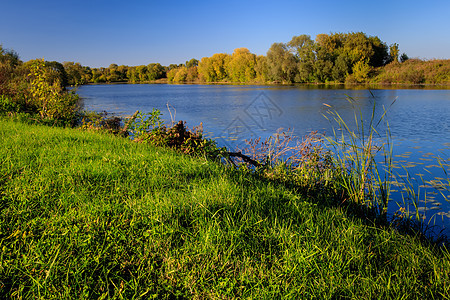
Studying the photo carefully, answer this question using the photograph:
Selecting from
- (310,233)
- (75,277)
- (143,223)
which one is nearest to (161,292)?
(75,277)

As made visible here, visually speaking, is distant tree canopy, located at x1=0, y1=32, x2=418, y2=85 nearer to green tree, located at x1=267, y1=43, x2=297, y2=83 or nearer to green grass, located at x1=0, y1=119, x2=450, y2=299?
green tree, located at x1=267, y1=43, x2=297, y2=83

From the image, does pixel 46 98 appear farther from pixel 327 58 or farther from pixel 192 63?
pixel 192 63

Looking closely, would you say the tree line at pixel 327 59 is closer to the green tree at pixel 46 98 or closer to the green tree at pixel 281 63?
the green tree at pixel 281 63

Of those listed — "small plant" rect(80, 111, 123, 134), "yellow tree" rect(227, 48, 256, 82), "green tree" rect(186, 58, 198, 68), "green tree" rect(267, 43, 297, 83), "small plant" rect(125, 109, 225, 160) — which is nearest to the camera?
"small plant" rect(125, 109, 225, 160)

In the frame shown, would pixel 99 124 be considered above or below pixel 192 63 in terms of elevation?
below

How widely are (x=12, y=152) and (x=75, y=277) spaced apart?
12.8ft

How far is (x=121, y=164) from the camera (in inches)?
173

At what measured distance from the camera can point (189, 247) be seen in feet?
7.43

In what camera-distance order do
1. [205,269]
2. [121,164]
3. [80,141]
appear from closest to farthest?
[205,269] → [121,164] → [80,141]

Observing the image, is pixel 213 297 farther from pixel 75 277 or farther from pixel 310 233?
pixel 310 233

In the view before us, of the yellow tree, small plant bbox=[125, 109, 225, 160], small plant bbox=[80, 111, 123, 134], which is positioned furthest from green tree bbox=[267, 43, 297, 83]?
small plant bbox=[125, 109, 225, 160]

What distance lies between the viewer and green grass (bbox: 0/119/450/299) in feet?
6.27

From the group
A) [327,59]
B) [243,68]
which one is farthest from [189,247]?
[243,68]

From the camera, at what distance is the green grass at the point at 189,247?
75.2 inches
